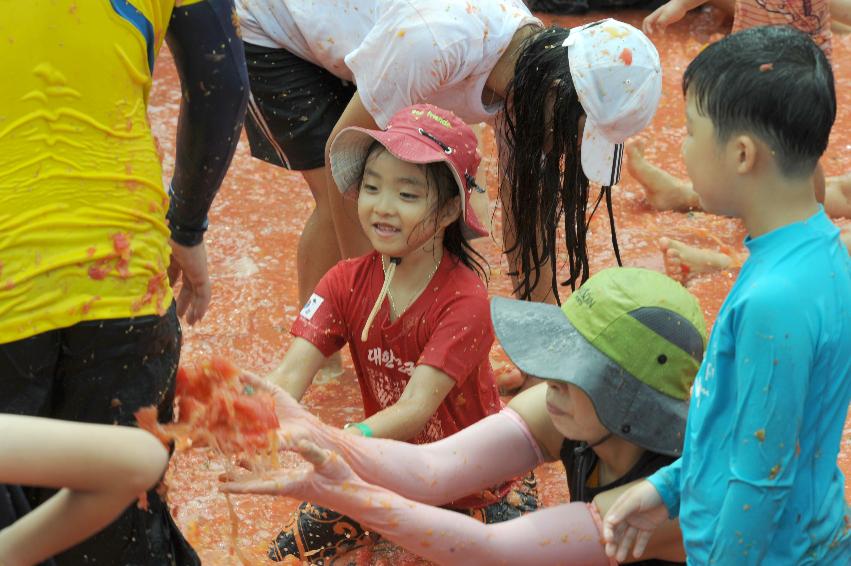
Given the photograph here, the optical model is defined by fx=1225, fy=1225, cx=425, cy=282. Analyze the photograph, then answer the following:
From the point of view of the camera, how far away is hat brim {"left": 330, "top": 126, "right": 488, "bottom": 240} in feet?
8.93

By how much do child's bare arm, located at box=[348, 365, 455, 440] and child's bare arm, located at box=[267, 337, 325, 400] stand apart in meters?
0.23

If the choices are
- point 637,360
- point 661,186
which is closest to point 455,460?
point 637,360

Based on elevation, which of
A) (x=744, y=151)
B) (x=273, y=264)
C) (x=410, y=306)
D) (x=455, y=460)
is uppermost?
(x=744, y=151)

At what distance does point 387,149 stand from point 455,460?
741 mm

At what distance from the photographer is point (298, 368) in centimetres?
279

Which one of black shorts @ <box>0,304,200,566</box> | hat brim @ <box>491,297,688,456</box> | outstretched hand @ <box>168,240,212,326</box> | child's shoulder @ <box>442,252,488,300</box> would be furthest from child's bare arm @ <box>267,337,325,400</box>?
hat brim @ <box>491,297,688,456</box>

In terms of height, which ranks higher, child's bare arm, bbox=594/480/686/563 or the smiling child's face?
the smiling child's face

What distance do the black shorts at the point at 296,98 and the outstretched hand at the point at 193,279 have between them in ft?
2.73

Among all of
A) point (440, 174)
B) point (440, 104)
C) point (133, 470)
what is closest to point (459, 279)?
point (440, 174)

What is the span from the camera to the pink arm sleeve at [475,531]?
2172 mm

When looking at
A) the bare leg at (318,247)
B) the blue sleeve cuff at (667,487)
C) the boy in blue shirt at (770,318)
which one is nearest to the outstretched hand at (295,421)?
the blue sleeve cuff at (667,487)

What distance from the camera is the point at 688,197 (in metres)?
4.71

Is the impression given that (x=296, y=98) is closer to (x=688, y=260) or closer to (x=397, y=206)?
(x=397, y=206)

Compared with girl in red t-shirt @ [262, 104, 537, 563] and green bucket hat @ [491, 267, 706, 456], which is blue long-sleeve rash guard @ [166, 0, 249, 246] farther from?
green bucket hat @ [491, 267, 706, 456]
